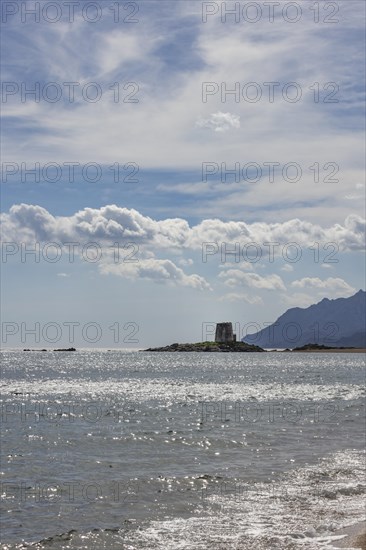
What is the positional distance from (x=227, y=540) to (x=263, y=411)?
4186cm

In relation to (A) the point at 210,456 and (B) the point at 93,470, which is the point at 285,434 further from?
(B) the point at 93,470

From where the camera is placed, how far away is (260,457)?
1474 inches

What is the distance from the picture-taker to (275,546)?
2086cm

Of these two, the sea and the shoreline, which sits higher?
the shoreline

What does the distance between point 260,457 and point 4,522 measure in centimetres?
1720

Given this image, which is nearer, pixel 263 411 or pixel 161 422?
pixel 161 422

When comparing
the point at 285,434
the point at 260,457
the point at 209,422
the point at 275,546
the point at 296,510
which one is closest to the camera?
the point at 275,546

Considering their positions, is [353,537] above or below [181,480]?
above

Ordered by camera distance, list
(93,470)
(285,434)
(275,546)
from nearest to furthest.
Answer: (275,546) → (93,470) → (285,434)

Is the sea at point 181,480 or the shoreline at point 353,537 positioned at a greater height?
the shoreline at point 353,537

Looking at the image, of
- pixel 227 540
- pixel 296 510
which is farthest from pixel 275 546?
pixel 296 510

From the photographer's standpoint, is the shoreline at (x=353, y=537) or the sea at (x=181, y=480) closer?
the shoreline at (x=353, y=537)

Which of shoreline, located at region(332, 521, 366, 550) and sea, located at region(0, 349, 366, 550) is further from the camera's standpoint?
sea, located at region(0, 349, 366, 550)

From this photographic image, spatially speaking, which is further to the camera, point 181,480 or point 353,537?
point 181,480
